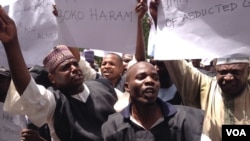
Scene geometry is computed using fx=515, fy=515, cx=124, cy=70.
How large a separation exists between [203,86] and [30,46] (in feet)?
4.35

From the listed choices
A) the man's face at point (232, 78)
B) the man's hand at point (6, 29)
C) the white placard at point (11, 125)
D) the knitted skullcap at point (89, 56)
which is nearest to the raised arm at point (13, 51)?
the man's hand at point (6, 29)

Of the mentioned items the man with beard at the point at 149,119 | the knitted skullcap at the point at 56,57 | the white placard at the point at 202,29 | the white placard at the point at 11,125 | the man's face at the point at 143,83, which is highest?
the white placard at the point at 202,29

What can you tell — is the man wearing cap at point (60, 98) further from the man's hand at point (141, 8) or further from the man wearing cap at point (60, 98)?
the man's hand at point (141, 8)

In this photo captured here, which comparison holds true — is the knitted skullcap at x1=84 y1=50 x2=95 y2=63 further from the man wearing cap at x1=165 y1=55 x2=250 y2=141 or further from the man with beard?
the man with beard

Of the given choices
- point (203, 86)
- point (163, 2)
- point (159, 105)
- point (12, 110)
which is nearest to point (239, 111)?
point (203, 86)

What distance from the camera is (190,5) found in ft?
10.3

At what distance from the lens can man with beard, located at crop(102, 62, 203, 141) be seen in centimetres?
305

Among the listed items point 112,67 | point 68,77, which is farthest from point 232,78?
point 112,67

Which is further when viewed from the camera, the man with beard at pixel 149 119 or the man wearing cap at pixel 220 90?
the man wearing cap at pixel 220 90

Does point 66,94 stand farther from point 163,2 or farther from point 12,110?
point 163,2

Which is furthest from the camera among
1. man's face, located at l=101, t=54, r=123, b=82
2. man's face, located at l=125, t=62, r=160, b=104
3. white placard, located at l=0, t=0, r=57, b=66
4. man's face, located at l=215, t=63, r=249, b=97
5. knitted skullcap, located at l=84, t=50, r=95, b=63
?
knitted skullcap, located at l=84, t=50, r=95, b=63

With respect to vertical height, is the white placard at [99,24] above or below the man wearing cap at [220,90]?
above

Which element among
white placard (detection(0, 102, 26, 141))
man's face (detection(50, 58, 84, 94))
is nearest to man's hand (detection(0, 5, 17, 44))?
man's face (detection(50, 58, 84, 94))

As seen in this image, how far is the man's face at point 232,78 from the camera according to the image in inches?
143
